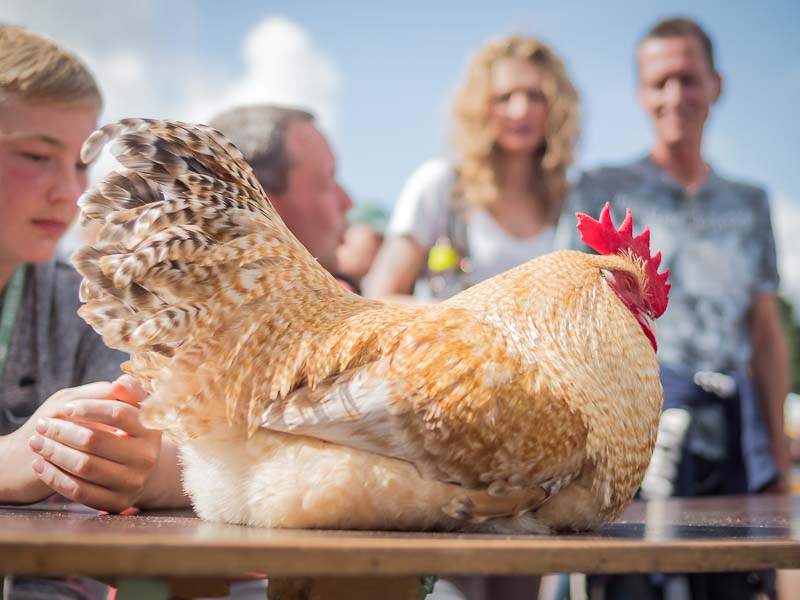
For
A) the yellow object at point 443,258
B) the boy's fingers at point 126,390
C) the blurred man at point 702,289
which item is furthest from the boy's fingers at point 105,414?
the blurred man at point 702,289

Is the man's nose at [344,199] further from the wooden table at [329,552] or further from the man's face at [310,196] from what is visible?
the wooden table at [329,552]

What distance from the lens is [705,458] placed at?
309cm

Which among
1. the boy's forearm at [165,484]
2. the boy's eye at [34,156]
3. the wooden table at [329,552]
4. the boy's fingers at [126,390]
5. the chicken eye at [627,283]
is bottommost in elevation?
the boy's forearm at [165,484]

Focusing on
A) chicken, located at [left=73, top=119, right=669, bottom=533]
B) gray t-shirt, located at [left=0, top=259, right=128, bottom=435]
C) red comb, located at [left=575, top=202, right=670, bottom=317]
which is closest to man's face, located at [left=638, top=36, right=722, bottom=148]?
red comb, located at [left=575, top=202, right=670, bottom=317]

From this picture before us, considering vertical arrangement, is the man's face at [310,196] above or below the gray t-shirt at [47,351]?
→ above

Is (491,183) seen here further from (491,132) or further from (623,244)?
(623,244)

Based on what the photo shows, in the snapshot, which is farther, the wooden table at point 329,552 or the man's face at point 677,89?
the man's face at point 677,89

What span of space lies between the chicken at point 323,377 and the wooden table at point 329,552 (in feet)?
0.31

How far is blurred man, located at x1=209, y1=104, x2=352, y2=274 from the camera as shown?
113 inches

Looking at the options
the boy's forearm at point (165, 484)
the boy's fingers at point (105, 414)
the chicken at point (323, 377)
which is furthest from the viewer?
the boy's forearm at point (165, 484)

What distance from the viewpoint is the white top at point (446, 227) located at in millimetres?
3262

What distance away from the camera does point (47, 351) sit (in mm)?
2230

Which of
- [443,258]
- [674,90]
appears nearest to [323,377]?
[443,258]

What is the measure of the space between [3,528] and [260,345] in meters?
0.53
